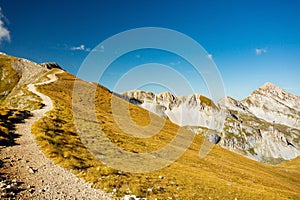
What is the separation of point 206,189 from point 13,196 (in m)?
18.4

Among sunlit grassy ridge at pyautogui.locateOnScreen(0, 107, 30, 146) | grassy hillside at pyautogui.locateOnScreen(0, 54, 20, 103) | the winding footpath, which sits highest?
grassy hillside at pyautogui.locateOnScreen(0, 54, 20, 103)

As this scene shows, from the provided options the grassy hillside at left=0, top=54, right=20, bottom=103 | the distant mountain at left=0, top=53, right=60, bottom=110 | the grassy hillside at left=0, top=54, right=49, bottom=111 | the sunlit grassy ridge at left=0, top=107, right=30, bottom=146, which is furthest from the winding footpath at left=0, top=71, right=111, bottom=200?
the grassy hillside at left=0, top=54, right=20, bottom=103

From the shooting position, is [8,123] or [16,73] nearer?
[8,123]

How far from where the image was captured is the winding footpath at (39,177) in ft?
47.6

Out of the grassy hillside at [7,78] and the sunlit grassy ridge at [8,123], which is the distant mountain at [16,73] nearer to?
the grassy hillside at [7,78]

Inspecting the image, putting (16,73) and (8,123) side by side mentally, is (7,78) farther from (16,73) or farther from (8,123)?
(8,123)

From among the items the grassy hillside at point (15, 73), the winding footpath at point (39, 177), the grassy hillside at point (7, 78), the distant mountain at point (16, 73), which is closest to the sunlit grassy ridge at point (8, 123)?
the winding footpath at point (39, 177)

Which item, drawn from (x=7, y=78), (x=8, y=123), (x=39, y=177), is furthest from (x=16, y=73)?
(x=39, y=177)

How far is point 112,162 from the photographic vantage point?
25422mm

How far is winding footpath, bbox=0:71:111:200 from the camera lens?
47.6 feet

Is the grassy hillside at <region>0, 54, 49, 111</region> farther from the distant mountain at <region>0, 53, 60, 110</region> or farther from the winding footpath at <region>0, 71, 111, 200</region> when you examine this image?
the winding footpath at <region>0, 71, 111, 200</region>

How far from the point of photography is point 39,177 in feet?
54.7

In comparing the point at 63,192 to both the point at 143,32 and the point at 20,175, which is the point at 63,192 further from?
the point at 143,32

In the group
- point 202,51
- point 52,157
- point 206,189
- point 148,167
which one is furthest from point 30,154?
point 202,51
